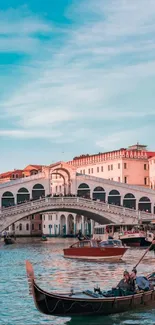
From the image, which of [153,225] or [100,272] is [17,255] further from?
[153,225]

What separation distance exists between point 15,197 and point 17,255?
13.9 metres

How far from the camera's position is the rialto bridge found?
40.8 m

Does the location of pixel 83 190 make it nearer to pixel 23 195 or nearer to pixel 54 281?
pixel 23 195

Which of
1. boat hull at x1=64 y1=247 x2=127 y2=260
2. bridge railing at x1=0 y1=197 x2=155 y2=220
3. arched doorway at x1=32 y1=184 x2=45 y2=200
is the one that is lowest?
boat hull at x1=64 y1=247 x2=127 y2=260

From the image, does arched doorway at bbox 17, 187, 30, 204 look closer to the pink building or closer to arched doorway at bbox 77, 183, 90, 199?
arched doorway at bbox 77, 183, 90, 199

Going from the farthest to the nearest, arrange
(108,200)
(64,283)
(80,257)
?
(108,200)
(80,257)
(64,283)

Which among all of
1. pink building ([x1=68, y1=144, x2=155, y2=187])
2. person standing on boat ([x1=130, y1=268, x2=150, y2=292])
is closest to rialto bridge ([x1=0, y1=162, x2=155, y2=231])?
pink building ([x1=68, y1=144, x2=155, y2=187])

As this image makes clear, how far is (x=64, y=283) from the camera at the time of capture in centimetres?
1853

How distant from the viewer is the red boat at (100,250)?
26016 millimetres

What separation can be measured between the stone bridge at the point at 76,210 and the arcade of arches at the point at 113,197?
2.29 meters

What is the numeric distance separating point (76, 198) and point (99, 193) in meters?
4.95

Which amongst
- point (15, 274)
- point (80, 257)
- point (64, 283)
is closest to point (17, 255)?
point (80, 257)

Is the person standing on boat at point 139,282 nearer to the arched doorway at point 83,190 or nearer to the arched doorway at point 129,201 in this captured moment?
the arched doorway at point 83,190

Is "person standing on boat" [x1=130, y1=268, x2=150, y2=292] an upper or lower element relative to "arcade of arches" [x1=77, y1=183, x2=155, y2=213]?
lower
